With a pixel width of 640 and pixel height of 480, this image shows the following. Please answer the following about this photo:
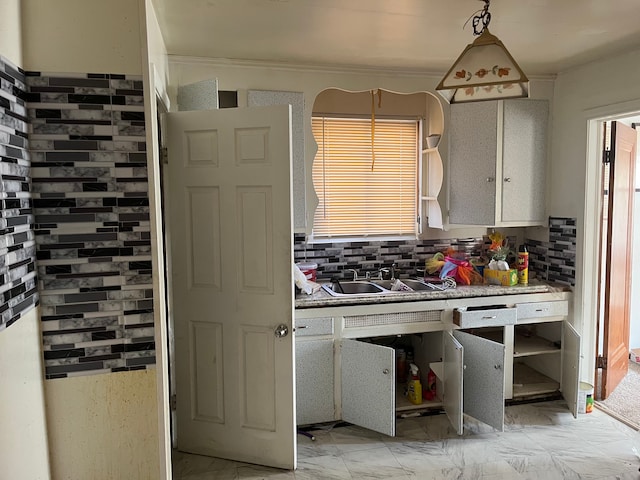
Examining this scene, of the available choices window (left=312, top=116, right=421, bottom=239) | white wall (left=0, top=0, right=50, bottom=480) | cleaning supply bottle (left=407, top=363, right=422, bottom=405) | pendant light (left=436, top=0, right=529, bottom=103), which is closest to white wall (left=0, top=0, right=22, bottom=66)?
white wall (left=0, top=0, right=50, bottom=480)

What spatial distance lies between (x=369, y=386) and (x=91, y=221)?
202 cm

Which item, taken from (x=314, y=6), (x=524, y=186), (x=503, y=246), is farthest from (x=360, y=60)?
(x=503, y=246)

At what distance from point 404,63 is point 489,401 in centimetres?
227

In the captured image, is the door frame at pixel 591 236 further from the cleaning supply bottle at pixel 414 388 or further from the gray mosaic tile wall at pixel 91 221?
the gray mosaic tile wall at pixel 91 221

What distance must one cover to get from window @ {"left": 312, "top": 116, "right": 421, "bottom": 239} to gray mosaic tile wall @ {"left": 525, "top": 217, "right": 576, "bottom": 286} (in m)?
1.00

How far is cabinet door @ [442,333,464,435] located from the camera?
2834mm

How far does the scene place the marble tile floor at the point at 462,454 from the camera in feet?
8.38

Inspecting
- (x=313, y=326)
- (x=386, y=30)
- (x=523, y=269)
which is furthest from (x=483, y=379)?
(x=386, y=30)

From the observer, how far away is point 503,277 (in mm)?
3391

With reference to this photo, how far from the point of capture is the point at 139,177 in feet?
4.72

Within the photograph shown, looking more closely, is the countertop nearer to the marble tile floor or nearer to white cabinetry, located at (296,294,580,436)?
white cabinetry, located at (296,294,580,436)

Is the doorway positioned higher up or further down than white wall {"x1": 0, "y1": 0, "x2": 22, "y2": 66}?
further down

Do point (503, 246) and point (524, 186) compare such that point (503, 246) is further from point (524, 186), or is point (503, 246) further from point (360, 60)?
point (360, 60)

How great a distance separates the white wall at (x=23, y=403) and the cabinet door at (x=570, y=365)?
3.06 meters
